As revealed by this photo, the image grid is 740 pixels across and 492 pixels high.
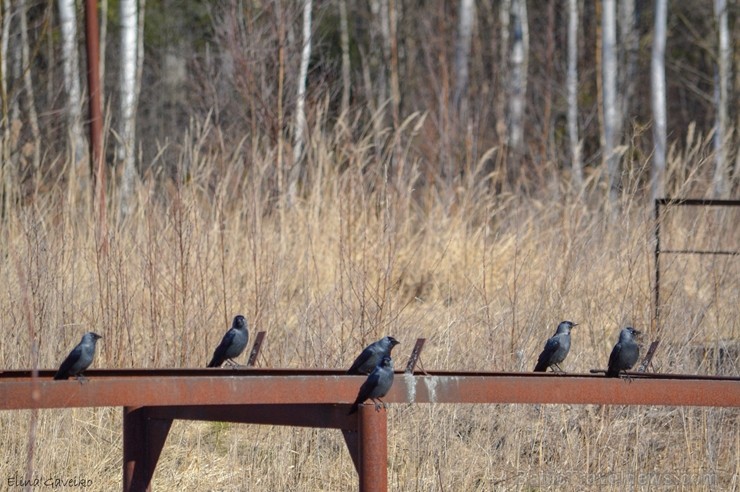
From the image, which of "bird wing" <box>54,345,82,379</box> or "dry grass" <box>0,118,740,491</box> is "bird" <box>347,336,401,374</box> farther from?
"bird wing" <box>54,345,82,379</box>

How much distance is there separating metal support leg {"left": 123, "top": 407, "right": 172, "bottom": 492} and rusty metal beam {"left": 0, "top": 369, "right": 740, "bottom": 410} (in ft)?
0.78

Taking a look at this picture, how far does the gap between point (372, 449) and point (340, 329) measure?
6.83ft

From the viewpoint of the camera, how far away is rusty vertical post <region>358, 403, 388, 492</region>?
3768 mm

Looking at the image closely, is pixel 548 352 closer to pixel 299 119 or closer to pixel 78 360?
pixel 78 360

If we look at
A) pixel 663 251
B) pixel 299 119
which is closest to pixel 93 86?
pixel 299 119

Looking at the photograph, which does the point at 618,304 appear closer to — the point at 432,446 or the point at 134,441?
the point at 432,446

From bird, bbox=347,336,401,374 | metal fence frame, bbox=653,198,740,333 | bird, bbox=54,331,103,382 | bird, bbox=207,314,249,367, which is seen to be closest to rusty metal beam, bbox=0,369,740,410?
bird, bbox=54,331,103,382

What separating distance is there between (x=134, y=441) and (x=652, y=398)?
1.90 meters

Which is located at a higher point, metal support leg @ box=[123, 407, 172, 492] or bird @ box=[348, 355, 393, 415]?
bird @ box=[348, 355, 393, 415]

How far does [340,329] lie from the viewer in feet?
19.2

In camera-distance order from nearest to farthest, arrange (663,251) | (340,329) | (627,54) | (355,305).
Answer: (340,329) < (355,305) < (663,251) < (627,54)

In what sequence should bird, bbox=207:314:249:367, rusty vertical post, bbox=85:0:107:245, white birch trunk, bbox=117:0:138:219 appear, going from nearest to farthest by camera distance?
bird, bbox=207:314:249:367 < rusty vertical post, bbox=85:0:107:245 < white birch trunk, bbox=117:0:138:219

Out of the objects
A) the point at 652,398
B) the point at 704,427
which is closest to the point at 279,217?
the point at 704,427

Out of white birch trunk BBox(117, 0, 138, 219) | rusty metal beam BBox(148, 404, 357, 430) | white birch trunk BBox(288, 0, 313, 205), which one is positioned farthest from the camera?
A: white birch trunk BBox(117, 0, 138, 219)
